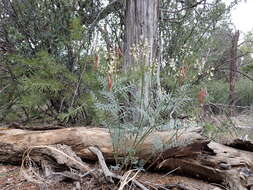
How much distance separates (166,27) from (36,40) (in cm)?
203

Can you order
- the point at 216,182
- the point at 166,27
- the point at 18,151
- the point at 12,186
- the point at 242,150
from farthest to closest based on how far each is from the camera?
the point at 166,27 < the point at 242,150 < the point at 18,151 < the point at 216,182 < the point at 12,186

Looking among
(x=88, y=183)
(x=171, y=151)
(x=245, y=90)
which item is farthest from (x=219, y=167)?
(x=245, y=90)

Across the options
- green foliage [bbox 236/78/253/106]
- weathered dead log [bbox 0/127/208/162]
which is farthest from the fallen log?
green foliage [bbox 236/78/253/106]

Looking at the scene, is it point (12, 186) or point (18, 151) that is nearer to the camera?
point (12, 186)

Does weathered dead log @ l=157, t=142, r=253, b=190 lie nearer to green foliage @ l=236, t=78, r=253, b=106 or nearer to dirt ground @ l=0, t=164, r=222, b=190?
dirt ground @ l=0, t=164, r=222, b=190

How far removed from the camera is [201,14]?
4.24 meters

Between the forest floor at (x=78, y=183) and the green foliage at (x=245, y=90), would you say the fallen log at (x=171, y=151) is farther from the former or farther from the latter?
the green foliage at (x=245, y=90)

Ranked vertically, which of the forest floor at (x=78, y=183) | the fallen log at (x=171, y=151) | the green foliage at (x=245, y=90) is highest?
the green foliage at (x=245, y=90)

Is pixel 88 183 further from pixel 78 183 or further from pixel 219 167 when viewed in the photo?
pixel 219 167

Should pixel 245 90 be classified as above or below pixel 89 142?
above

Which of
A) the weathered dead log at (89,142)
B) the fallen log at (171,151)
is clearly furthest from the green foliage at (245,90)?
the weathered dead log at (89,142)

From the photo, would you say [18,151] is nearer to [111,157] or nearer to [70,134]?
[70,134]

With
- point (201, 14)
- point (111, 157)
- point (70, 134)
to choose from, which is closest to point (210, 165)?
point (111, 157)

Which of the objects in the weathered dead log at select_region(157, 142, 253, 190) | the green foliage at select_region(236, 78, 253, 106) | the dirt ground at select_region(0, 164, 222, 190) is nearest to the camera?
the dirt ground at select_region(0, 164, 222, 190)
